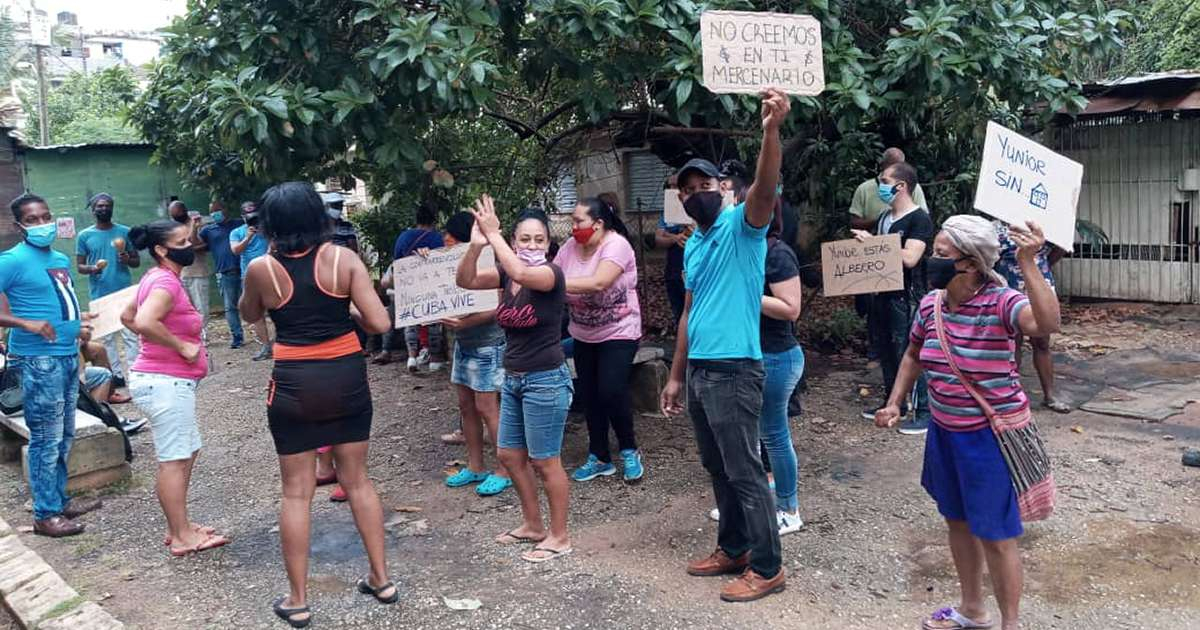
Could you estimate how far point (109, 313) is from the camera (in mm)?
5555

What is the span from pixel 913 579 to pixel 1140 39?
13.1 metres

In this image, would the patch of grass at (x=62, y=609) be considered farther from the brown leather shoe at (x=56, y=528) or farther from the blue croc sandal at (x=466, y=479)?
the blue croc sandal at (x=466, y=479)

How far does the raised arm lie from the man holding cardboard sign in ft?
9.03

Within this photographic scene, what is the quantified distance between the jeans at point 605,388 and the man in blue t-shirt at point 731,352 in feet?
4.73

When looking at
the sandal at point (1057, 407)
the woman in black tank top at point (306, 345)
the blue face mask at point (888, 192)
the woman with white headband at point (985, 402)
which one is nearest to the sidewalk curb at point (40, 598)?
the woman in black tank top at point (306, 345)

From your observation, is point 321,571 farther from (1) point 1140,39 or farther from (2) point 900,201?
(1) point 1140,39

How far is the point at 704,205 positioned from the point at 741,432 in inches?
37.9

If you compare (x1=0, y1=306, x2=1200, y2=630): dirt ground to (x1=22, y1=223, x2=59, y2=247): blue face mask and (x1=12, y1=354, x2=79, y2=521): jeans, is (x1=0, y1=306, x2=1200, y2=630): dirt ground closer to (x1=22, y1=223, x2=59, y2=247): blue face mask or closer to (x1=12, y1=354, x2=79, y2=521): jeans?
(x1=12, y1=354, x2=79, y2=521): jeans

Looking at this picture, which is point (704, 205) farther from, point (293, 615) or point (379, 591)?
point (293, 615)

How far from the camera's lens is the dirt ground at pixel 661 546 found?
400 cm

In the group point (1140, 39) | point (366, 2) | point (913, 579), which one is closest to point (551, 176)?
point (366, 2)

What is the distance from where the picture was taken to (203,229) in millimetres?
11312

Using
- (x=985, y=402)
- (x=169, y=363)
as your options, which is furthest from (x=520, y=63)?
(x=985, y=402)

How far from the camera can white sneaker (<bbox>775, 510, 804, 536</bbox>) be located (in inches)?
185
